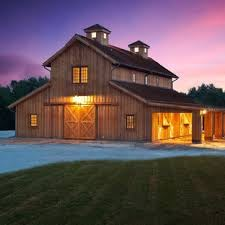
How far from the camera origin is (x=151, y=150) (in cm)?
2491

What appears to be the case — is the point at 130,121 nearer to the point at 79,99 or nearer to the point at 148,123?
the point at 148,123

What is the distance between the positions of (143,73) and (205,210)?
28626mm

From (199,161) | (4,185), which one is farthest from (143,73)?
(4,185)

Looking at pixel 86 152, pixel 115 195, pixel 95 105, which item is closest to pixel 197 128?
pixel 95 105

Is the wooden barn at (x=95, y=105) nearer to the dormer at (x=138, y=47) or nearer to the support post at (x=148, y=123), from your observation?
the support post at (x=148, y=123)

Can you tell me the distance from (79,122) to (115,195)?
21877mm

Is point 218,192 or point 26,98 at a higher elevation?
point 26,98

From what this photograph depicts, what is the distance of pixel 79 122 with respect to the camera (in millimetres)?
32594

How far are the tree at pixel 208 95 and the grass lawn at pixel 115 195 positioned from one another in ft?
145

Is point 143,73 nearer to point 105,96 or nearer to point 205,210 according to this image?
point 105,96

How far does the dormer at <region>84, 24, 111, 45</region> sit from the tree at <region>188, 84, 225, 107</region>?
24254 mm

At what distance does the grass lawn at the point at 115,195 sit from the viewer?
9.00 meters

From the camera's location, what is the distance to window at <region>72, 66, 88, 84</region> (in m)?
32.7

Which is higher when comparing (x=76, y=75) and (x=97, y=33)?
(x=97, y=33)
